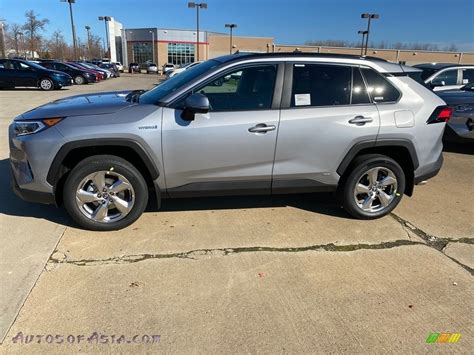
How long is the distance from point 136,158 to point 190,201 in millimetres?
1072

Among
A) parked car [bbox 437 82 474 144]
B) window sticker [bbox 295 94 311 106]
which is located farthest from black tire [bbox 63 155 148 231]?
parked car [bbox 437 82 474 144]

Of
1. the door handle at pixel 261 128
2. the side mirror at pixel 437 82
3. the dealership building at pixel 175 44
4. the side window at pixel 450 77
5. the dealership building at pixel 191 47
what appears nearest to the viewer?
the door handle at pixel 261 128

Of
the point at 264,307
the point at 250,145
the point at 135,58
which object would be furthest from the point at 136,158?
the point at 135,58

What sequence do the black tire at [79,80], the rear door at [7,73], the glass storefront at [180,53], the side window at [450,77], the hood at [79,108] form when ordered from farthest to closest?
1. the glass storefront at [180,53]
2. the black tire at [79,80]
3. the rear door at [7,73]
4. the side window at [450,77]
5. the hood at [79,108]

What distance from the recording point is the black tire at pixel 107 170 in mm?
3771

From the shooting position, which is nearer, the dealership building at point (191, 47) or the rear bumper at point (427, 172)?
the rear bumper at point (427, 172)

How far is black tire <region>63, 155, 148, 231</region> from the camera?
377 centimetres

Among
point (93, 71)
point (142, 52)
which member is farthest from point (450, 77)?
point (142, 52)

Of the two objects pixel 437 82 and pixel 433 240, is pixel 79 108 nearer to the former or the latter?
pixel 433 240

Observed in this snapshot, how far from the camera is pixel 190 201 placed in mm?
4832

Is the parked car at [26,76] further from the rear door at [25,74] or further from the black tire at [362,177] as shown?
the black tire at [362,177]

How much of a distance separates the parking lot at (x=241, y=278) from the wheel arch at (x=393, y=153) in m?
0.55

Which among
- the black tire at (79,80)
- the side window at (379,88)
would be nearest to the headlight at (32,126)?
the side window at (379,88)

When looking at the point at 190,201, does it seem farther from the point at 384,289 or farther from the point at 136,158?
→ the point at 384,289
